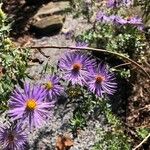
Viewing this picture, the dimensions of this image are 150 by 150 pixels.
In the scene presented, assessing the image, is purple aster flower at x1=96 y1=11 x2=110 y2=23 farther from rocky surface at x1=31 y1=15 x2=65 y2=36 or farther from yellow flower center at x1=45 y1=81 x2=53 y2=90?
yellow flower center at x1=45 y1=81 x2=53 y2=90

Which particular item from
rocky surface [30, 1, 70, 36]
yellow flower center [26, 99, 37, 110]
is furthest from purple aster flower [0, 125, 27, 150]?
rocky surface [30, 1, 70, 36]

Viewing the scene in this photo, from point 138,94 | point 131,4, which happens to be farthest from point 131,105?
point 131,4

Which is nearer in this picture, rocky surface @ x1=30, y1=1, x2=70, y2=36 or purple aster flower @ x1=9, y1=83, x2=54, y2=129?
purple aster flower @ x1=9, y1=83, x2=54, y2=129

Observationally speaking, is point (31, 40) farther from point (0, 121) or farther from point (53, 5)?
point (0, 121)

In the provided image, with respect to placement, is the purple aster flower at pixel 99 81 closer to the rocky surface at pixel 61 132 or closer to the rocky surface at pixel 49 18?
the rocky surface at pixel 61 132

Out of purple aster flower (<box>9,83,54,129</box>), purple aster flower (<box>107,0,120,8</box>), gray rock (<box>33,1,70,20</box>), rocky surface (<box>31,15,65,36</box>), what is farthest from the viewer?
gray rock (<box>33,1,70,20</box>)

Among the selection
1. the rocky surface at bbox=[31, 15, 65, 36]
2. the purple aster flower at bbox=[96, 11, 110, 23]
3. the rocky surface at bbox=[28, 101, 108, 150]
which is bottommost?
the rocky surface at bbox=[28, 101, 108, 150]

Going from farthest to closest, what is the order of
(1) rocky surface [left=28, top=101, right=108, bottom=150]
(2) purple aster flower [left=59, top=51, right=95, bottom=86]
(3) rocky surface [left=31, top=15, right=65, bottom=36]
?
(3) rocky surface [left=31, top=15, right=65, bottom=36]
(1) rocky surface [left=28, top=101, right=108, bottom=150]
(2) purple aster flower [left=59, top=51, right=95, bottom=86]
